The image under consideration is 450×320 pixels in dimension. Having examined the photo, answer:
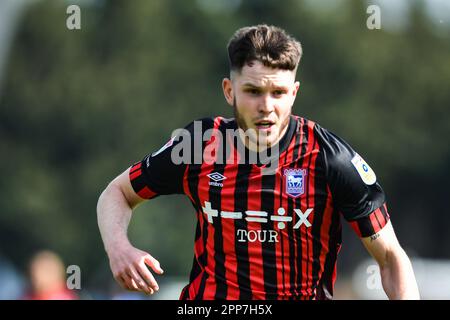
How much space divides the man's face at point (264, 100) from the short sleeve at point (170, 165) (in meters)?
0.34

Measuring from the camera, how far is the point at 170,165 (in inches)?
258

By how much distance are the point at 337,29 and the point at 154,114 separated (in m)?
7.61

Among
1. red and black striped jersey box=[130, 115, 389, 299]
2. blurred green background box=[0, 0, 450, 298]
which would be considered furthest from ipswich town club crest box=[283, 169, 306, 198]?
blurred green background box=[0, 0, 450, 298]

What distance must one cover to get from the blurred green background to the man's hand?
23.6 meters

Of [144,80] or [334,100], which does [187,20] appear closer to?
[144,80]

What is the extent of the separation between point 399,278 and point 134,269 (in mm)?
1542

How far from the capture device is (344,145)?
6230mm

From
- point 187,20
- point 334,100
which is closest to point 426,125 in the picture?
point 334,100

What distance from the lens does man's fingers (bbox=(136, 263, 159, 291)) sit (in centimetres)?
590

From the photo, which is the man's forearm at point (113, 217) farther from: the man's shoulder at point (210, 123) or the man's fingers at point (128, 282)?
the man's shoulder at point (210, 123)

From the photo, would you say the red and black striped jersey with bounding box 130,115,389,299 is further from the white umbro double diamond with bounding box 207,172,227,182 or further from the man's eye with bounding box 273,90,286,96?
the man's eye with bounding box 273,90,286,96

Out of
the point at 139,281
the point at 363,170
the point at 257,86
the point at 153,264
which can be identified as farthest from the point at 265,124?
the point at 139,281

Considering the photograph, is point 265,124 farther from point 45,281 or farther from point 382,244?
point 45,281

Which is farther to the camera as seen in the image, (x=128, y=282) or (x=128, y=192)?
(x=128, y=192)
